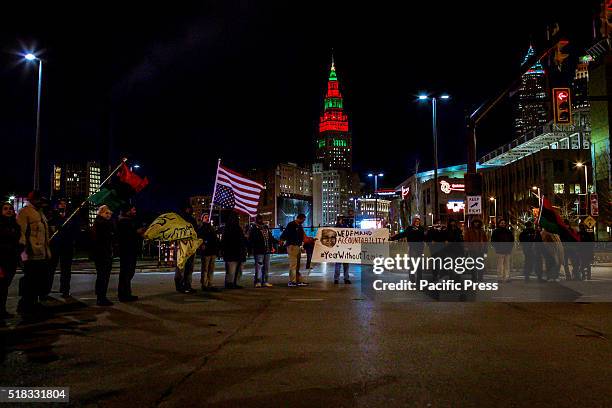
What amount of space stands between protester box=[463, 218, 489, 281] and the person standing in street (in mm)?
6474

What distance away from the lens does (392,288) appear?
45.6 ft

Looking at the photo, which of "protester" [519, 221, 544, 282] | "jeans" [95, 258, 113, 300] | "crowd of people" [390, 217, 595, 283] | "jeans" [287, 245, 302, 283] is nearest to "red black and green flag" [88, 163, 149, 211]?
"jeans" [95, 258, 113, 300]

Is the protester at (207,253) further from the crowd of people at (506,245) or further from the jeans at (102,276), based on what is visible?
the crowd of people at (506,245)

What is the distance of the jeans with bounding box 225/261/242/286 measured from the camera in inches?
550

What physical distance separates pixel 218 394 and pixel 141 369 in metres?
1.24

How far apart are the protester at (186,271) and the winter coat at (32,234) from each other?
11.6 ft

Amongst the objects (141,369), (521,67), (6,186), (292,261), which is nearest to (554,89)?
(521,67)

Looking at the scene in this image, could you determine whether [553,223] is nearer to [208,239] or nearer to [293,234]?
[293,234]

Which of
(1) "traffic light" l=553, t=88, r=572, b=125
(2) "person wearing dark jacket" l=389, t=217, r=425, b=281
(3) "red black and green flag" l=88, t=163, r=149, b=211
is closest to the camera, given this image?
(2) "person wearing dark jacket" l=389, t=217, r=425, b=281

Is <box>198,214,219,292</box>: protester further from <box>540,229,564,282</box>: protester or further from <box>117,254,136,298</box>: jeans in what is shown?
<box>540,229,564,282</box>: protester

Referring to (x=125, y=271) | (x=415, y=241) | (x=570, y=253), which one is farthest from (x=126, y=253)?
(x=570, y=253)

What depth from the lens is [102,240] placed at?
429 inches

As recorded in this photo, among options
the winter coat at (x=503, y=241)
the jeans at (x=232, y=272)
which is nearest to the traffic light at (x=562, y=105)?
the winter coat at (x=503, y=241)

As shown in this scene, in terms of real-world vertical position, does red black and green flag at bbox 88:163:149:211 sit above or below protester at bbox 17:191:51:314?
above
